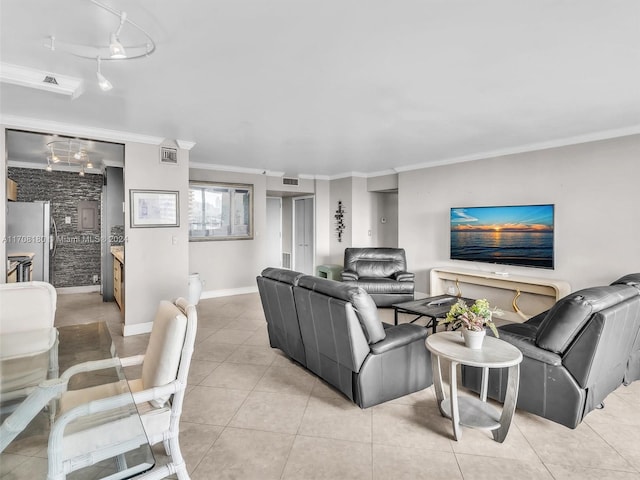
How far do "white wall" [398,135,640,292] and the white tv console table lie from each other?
0.24 metres

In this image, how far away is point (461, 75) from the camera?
252 cm

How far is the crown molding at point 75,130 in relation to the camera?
3.48 metres

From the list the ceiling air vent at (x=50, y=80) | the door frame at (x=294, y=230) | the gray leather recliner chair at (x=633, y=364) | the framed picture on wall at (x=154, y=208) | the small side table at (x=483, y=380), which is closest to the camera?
the small side table at (x=483, y=380)

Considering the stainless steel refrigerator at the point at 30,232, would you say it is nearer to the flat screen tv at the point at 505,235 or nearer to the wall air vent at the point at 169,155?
the wall air vent at the point at 169,155

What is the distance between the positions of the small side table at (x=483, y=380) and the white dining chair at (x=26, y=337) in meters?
2.35

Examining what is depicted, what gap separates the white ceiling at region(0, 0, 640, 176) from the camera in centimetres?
178

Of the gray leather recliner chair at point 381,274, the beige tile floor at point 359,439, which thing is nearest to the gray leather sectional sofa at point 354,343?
the beige tile floor at point 359,439

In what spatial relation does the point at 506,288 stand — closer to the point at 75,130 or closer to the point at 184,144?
the point at 184,144

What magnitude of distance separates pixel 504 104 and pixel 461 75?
87cm

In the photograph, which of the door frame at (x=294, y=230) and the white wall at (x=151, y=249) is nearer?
the white wall at (x=151, y=249)

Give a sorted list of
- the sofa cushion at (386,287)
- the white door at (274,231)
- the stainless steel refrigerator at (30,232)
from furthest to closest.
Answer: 1. the white door at (274,231)
2. the sofa cushion at (386,287)
3. the stainless steel refrigerator at (30,232)

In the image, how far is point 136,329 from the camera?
426 cm

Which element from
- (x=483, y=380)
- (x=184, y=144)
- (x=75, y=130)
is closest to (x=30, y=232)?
(x=75, y=130)

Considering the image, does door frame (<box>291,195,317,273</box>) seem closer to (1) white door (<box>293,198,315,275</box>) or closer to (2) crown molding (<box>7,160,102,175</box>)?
(1) white door (<box>293,198,315,275</box>)
